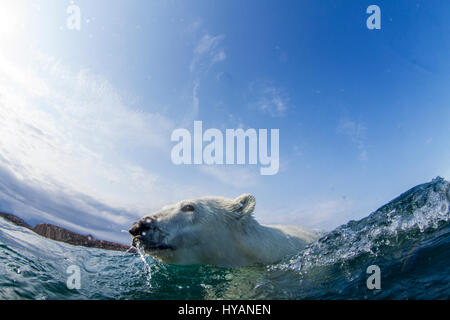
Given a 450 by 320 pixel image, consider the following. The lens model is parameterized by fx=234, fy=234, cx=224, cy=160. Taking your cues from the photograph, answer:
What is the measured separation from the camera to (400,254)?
4.86 meters

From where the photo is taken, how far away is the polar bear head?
14.8 feet

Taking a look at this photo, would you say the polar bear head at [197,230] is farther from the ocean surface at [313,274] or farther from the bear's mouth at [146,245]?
the ocean surface at [313,274]

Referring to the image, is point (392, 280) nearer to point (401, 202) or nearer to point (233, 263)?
point (233, 263)

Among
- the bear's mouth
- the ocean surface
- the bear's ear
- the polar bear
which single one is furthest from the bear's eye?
the ocean surface

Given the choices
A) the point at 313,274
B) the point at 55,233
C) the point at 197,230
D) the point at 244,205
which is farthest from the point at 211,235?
the point at 55,233

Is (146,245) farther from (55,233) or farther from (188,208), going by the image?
(55,233)

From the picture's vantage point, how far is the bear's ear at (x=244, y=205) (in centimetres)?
545

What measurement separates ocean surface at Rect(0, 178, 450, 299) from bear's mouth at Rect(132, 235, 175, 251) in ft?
1.25

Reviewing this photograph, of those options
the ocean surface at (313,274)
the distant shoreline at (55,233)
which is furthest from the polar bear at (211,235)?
the distant shoreline at (55,233)

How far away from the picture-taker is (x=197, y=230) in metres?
5.05

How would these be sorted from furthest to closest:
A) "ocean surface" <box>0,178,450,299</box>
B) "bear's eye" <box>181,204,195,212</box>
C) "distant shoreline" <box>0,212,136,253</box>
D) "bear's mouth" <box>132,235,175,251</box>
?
"distant shoreline" <box>0,212,136,253</box>, "bear's eye" <box>181,204,195,212</box>, "bear's mouth" <box>132,235,175,251</box>, "ocean surface" <box>0,178,450,299</box>

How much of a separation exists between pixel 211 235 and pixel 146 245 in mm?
1382

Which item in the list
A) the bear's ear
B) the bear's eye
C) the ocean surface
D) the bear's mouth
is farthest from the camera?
the bear's ear

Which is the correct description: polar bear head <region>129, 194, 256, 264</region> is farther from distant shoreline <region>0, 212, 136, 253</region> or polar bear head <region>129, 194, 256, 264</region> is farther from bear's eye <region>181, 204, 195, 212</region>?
distant shoreline <region>0, 212, 136, 253</region>
